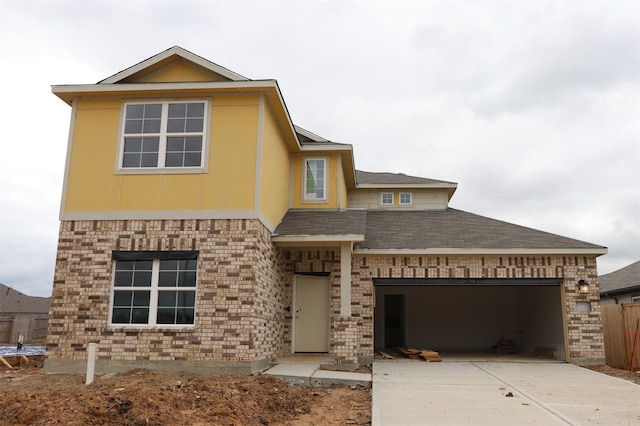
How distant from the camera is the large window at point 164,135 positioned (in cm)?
1147

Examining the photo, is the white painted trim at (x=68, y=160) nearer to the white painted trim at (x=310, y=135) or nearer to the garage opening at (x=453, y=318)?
the white painted trim at (x=310, y=135)

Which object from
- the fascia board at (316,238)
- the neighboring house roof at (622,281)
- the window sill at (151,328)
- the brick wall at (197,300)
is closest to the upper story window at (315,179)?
the fascia board at (316,238)

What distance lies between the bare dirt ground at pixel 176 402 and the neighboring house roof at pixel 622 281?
43.2ft

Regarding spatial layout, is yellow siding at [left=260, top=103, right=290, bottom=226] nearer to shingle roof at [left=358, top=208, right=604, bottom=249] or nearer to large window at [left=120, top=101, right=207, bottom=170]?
large window at [left=120, top=101, right=207, bottom=170]

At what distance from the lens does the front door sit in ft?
45.6

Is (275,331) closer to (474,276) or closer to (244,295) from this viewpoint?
(244,295)

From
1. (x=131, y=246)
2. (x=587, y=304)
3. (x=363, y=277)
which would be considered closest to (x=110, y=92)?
(x=131, y=246)

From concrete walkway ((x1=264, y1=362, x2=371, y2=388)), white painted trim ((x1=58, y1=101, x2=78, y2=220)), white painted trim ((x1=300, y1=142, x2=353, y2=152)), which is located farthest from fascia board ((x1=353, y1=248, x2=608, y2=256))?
white painted trim ((x1=58, y1=101, x2=78, y2=220))

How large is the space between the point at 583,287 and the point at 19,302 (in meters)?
30.7

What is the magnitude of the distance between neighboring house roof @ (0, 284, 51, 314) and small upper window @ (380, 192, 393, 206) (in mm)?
21591

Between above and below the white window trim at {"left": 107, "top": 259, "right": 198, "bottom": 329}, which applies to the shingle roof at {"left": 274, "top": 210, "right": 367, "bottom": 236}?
above

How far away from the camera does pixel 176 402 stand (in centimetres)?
732

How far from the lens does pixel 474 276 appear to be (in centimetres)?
1370

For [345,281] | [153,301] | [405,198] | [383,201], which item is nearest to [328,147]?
[383,201]
